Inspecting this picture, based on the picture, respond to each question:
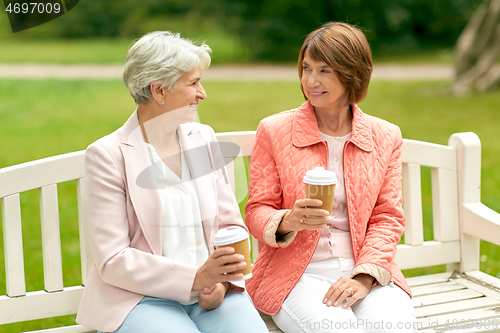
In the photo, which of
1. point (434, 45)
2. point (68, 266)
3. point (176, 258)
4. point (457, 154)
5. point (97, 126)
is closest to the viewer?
point (176, 258)

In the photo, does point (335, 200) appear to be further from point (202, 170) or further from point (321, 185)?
point (202, 170)

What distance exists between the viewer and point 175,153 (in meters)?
2.50

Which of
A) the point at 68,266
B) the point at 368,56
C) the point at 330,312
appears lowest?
the point at 68,266

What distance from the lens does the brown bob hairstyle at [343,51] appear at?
2.64 meters

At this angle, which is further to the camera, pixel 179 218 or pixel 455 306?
pixel 455 306

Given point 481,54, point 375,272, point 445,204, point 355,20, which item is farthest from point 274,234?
point 355,20

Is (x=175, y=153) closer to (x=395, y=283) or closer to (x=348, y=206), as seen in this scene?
(x=348, y=206)

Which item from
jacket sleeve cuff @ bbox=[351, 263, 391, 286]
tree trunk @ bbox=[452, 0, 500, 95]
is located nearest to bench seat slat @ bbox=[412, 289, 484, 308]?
jacket sleeve cuff @ bbox=[351, 263, 391, 286]

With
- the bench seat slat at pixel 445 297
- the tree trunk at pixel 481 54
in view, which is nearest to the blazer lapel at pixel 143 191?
the bench seat slat at pixel 445 297

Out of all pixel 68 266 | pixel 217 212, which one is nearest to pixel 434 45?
pixel 68 266

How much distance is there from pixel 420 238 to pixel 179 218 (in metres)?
1.50

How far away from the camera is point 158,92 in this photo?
2375 millimetres

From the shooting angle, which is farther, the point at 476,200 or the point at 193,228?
the point at 476,200

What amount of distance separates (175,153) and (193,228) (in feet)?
1.07
